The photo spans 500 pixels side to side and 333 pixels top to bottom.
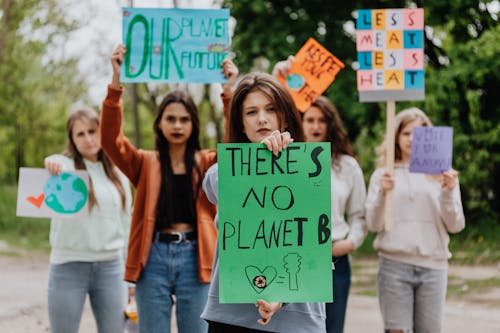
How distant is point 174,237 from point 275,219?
123cm

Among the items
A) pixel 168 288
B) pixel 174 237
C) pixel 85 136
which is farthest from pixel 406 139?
pixel 85 136

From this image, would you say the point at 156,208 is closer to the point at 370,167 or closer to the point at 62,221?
the point at 62,221

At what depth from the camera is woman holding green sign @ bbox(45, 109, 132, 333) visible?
12.7ft

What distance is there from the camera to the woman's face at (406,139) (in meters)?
4.26

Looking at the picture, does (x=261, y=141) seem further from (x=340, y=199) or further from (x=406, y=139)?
(x=406, y=139)

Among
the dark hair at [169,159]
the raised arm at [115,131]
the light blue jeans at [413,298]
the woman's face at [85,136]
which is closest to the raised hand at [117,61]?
the raised arm at [115,131]

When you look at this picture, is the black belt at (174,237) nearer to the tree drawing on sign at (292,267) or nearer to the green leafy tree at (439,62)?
the tree drawing on sign at (292,267)

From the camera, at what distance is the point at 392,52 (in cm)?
438

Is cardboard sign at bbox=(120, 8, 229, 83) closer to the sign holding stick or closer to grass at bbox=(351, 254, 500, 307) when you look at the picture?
the sign holding stick

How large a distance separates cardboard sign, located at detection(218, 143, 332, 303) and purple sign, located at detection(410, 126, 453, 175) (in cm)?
187

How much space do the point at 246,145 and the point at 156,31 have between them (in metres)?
1.86

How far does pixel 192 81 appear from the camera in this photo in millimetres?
3898

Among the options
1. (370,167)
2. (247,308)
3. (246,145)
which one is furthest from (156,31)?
(370,167)

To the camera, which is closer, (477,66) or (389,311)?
(389,311)
